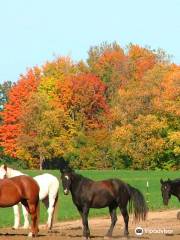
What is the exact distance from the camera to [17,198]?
22.3 m

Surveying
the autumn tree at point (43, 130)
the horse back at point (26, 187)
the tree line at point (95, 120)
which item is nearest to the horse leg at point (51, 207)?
the horse back at point (26, 187)

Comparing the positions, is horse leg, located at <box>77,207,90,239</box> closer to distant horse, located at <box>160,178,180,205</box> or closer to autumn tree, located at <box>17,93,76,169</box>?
distant horse, located at <box>160,178,180,205</box>

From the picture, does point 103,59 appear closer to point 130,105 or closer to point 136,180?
point 130,105

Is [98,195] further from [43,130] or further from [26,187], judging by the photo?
[43,130]

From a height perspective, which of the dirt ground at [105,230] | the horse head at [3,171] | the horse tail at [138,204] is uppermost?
the horse head at [3,171]

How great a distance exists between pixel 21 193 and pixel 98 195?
2.12m

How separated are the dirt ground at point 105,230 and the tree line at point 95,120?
186ft

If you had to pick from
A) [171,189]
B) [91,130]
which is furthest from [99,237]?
[91,130]

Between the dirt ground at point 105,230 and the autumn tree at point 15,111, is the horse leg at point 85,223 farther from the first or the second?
the autumn tree at point 15,111

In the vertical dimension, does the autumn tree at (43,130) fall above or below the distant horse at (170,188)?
above

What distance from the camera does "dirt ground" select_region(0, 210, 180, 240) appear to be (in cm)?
2214

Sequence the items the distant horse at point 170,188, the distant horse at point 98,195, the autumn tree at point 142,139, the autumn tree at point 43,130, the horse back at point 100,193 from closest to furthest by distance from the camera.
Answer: the distant horse at point 98,195 → the horse back at point 100,193 → the distant horse at point 170,188 → the autumn tree at point 142,139 → the autumn tree at point 43,130

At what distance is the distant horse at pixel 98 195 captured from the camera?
70.0ft

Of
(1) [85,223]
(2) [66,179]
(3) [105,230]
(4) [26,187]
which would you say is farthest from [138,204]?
(3) [105,230]
